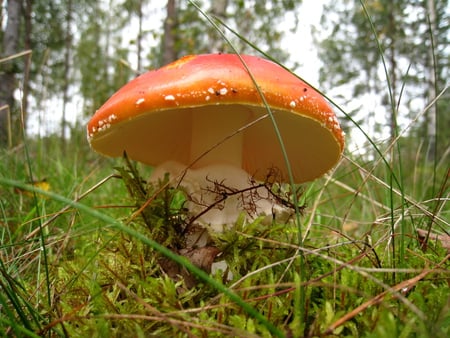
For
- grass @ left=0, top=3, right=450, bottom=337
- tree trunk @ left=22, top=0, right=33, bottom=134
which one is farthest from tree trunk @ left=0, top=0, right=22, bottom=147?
grass @ left=0, top=3, right=450, bottom=337

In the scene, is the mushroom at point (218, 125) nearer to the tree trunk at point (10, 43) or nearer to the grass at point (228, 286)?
Answer: the grass at point (228, 286)

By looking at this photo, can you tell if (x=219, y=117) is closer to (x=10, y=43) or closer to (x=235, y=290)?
(x=235, y=290)

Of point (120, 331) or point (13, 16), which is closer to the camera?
point (120, 331)

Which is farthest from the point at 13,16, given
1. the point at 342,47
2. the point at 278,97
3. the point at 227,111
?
the point at 342,47

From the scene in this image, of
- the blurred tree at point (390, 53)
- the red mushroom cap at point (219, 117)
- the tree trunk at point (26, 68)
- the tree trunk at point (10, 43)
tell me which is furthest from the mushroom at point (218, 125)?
the blurred tree at point (390, 53)

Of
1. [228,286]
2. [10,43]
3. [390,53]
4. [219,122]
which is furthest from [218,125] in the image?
[390,53]

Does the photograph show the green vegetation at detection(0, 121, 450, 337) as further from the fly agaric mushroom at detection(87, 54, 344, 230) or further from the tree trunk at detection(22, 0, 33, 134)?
the tree trunk at detection(22, 0, 33, 134)

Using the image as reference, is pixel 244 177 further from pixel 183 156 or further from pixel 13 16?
pixel 13 16
